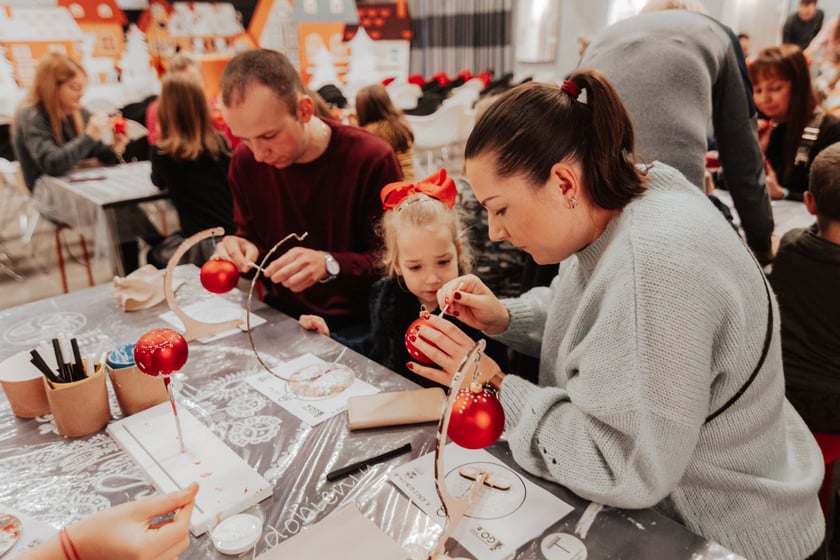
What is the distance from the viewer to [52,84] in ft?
14.6

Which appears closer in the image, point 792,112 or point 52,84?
point 792,112

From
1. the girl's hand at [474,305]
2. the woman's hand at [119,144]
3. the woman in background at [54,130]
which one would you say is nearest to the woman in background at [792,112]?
the girl's hand at [474,305]

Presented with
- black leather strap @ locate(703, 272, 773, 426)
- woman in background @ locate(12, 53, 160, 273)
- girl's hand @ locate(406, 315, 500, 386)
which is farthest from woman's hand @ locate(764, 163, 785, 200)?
woman in background @ locate(12, 53, 160, 273)

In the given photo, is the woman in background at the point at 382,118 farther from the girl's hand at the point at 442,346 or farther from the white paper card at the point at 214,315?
the girl's hand at the point at 442,346

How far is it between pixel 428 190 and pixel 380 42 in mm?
9475

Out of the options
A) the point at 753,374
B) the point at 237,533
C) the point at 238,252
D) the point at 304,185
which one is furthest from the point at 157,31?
the point at 753,374

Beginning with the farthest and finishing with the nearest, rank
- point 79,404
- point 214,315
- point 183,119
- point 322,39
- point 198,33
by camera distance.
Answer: point 322,39 < point 198,33 < point 183,119 < point 214,315 < point 79,404

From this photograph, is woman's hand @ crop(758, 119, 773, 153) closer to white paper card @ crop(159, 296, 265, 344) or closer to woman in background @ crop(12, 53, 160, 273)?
white paper card @ crop(159, 296, 265, 344)

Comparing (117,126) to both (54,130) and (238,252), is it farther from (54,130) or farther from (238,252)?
(238,252)

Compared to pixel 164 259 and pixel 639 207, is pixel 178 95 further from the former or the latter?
pixel 639 207

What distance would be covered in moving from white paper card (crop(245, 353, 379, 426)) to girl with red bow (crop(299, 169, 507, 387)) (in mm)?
275

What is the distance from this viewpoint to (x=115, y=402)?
4.69ft

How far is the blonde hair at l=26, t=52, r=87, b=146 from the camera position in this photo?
4.43 metres

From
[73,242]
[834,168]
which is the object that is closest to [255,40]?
[73,242]
